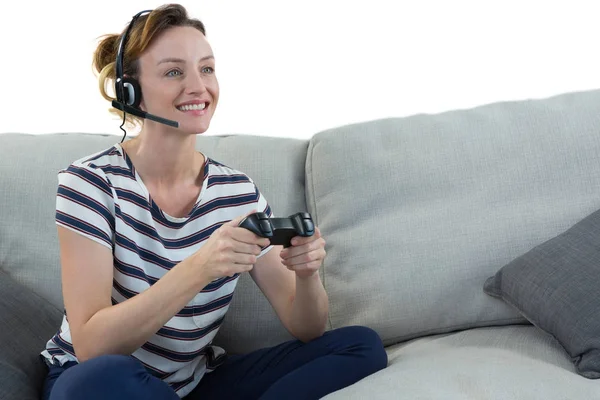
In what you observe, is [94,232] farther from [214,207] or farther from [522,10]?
[522,10]

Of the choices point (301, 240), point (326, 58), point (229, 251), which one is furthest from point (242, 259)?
point (326, 58)

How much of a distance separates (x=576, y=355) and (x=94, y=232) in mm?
948

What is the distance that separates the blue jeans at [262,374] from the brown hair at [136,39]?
559mm

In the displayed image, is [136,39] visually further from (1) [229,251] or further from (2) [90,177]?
(1) [229,251]

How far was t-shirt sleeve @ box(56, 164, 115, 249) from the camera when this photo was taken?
1453 millimetres

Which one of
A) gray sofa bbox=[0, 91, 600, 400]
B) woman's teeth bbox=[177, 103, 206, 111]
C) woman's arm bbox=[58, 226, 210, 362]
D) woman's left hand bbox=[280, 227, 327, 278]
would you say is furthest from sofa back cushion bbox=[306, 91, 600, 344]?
woman's arm bbox=[58, 226, 210, 362]

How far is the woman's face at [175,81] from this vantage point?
5.13ft

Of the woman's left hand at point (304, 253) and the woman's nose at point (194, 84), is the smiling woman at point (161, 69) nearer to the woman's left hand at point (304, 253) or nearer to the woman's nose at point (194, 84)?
the woman's nose at point (194, 84)

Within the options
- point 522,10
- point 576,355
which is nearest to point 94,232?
point 576,355

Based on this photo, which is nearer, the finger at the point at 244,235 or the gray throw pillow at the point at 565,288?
the finger at the point at 244,235

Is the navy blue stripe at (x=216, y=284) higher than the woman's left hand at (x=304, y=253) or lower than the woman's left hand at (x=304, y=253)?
lower

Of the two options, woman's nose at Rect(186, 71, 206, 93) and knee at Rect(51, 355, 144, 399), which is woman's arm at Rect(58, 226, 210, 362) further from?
woman's nose at Rect(186, 71, 206, 93)

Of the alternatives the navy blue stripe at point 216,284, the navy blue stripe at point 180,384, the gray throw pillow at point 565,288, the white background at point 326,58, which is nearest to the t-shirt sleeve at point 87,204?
the navy blue stripe at point 216,284

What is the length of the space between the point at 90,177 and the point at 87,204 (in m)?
0.06
